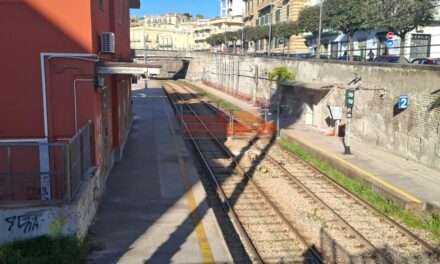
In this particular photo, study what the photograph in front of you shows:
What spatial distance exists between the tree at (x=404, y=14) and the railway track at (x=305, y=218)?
15677mm

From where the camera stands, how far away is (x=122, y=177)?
14008mm

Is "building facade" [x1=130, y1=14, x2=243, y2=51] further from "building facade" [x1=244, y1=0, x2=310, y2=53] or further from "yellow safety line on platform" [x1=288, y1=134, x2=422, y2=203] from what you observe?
"yellow safety line on platform" [x1=288, y1=134, x2=422, y2=203]

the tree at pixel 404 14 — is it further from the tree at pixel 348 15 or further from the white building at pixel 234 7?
the white building at pixel 234 7

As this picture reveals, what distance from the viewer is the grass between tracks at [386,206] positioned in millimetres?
11523

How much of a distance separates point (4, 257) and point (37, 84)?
3.75 m

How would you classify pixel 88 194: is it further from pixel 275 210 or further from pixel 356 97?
pixel 356 97

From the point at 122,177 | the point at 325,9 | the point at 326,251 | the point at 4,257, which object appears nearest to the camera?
the point at 4,257

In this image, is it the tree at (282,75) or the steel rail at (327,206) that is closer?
the steel rail at (327,206)

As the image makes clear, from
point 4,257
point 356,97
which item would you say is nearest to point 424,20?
point 356,97

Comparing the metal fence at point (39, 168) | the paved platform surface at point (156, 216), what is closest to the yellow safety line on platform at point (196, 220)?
the paved platform surface at point (156, 216)

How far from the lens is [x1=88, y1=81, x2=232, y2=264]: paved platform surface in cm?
846

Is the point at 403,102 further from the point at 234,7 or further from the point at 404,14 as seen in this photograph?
the point at 234,7

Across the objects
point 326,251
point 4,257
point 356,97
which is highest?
point 356,97

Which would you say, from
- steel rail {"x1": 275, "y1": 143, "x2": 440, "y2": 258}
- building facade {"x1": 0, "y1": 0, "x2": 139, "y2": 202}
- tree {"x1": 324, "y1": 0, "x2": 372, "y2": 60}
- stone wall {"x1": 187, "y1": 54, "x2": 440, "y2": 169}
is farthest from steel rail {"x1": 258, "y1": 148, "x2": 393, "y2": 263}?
tree {"x1": 324, "y1": 0, "x2": 372, "y2": 60}
